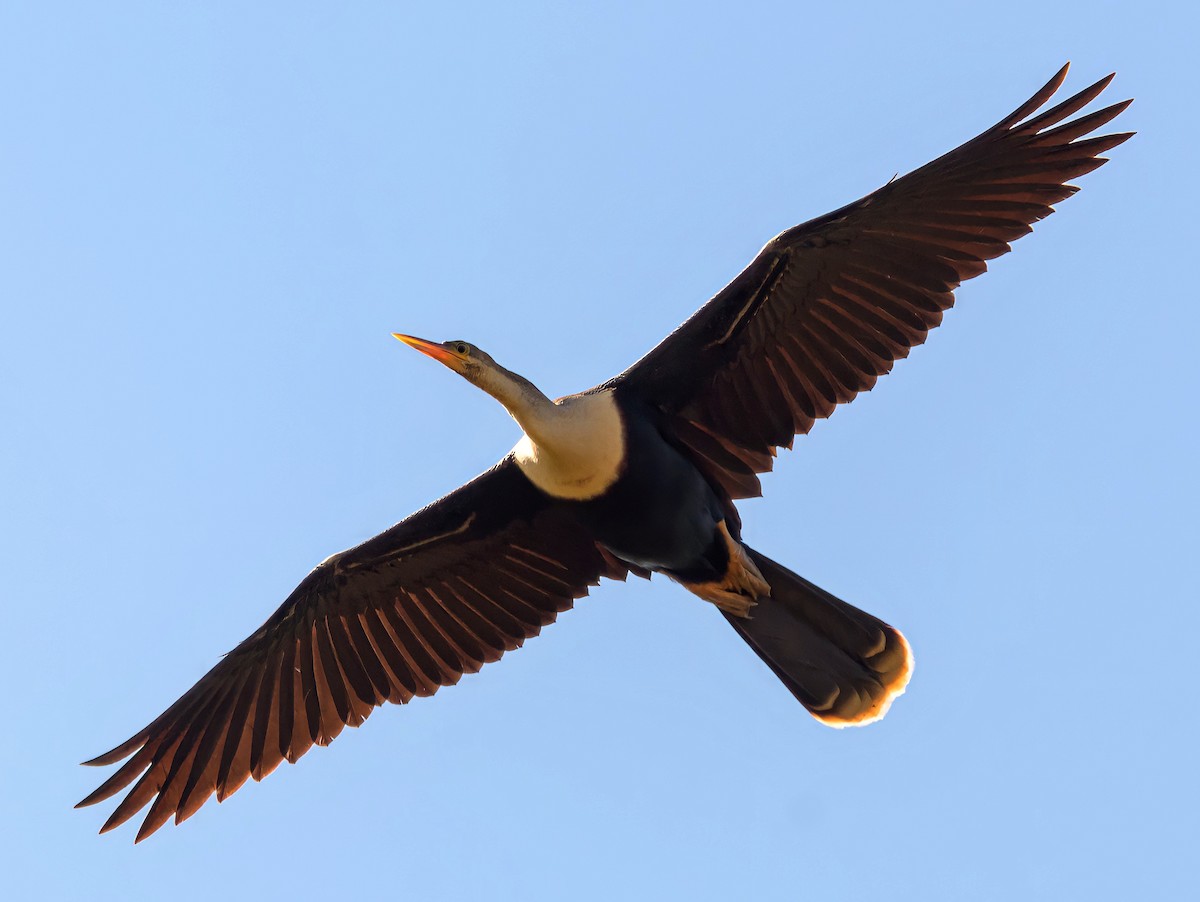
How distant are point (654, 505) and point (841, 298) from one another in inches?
67.5

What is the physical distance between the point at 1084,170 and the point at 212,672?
6151mm

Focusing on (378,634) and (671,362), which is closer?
(671,362)

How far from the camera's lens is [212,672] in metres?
11.6

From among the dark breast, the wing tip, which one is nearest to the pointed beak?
the dark breast

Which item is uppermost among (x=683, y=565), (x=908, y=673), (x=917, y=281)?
(x=917, y=281)

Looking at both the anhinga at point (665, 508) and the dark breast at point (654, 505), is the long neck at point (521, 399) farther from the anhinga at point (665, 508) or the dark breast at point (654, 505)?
the dark breast at point (654, 505)

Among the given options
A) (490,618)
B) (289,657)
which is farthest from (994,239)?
(289,657)

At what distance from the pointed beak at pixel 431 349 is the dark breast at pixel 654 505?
3.49ft

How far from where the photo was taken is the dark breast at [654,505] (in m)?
10.6

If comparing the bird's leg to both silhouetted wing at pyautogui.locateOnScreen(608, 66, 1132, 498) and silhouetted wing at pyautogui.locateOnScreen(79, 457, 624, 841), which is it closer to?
silhouetted wing at pyautogui.locateOnScreen(608, 66, 1132, 498)

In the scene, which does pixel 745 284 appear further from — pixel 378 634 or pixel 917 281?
pixel 378 634

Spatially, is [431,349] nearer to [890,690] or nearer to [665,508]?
[665,508]

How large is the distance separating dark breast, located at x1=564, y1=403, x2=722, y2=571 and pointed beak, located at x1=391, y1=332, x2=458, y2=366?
1.06 meters

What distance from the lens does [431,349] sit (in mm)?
10531
